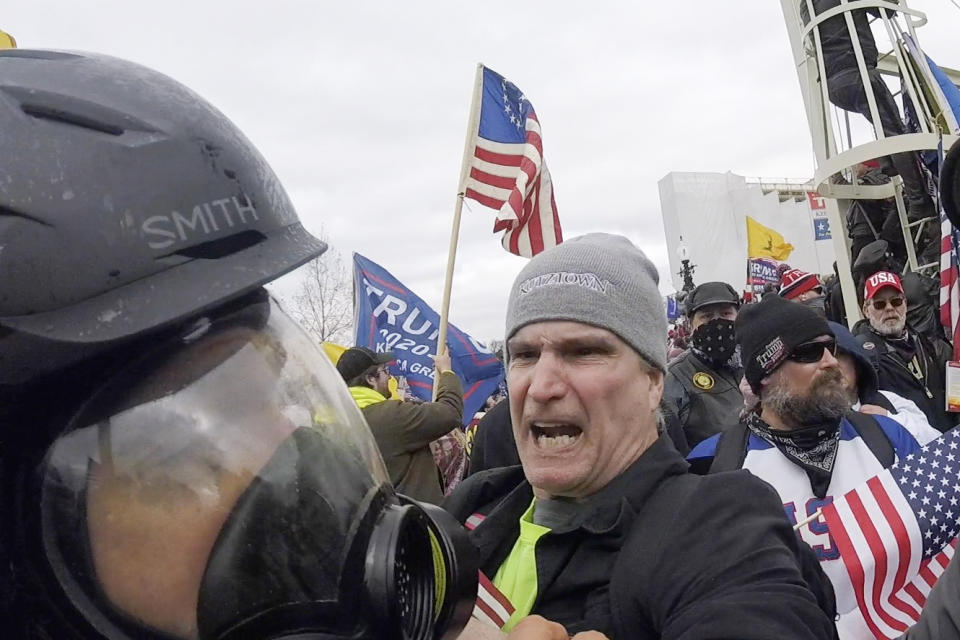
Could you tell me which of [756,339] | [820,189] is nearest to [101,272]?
[756,339]

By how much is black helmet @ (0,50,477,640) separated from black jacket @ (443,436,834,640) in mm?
486

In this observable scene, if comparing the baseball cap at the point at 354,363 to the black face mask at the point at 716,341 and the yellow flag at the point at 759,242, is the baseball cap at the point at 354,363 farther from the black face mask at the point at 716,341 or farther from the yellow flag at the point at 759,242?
the yellow flag at the point at 759,242

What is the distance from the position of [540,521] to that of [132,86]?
120cm

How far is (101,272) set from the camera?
0.83m

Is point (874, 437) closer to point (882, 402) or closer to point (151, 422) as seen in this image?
point (882, 402)

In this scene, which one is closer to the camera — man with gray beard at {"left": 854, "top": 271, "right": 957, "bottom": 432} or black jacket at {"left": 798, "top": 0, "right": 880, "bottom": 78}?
man with gray beard at {"left": 854, "top": 271, "right": 957, "bottom": 432}

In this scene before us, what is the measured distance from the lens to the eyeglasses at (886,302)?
213 inches

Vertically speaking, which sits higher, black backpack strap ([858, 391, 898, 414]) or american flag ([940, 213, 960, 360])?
american flag ([940, 213, 960, 360])

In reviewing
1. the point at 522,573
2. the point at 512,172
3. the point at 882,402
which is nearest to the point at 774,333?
the point at 882,402

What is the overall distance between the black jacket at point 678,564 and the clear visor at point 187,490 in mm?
612

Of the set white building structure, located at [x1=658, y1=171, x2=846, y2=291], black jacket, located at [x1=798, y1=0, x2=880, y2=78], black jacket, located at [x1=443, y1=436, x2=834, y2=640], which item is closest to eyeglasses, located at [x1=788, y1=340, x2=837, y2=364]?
black jacket, located at [x1=443, y1=436, x2=834, y2=640]

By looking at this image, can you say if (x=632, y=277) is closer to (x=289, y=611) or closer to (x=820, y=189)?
(x=289, y=611)

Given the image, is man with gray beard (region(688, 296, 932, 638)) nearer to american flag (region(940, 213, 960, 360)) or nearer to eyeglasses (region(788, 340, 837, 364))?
eyeglasses (region(788, 340, 837, 364))

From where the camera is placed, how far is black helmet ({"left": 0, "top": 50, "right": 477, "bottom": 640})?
79 cm
